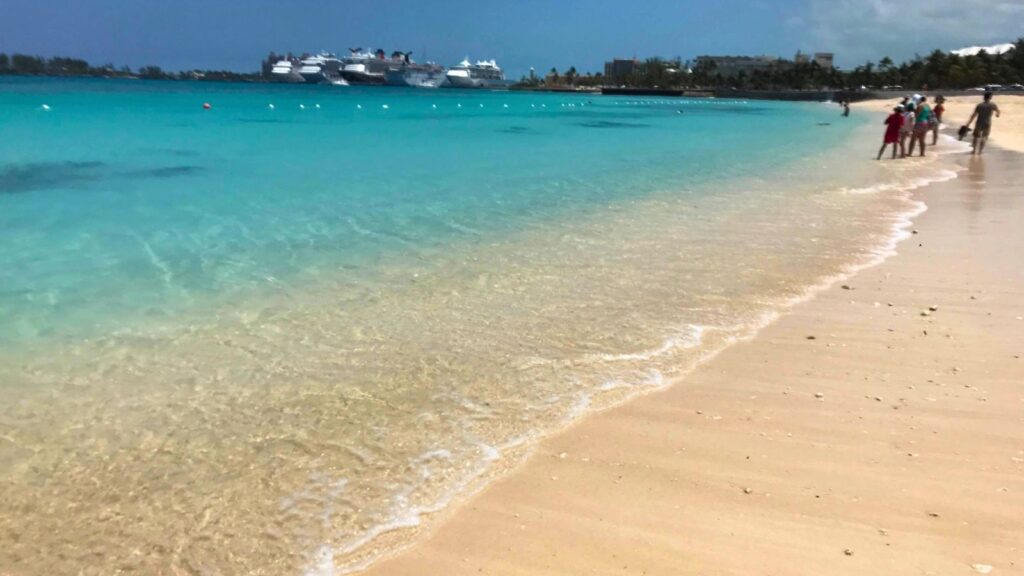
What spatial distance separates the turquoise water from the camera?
7508 millimetres

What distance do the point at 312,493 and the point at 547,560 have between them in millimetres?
1254

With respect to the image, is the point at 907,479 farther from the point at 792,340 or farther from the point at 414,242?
the point at 414,242

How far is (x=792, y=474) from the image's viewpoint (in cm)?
361

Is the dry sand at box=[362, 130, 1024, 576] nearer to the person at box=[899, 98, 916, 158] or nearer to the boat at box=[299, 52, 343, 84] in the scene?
the person at box=[899, 98, 916, 158]

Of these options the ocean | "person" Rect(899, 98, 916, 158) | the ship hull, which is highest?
the ship hull

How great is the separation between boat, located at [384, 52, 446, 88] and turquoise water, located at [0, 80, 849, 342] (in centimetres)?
14865

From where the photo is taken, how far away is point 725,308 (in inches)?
257

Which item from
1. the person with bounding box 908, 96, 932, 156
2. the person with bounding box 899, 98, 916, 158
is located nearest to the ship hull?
A: the person with bounding box 899, 98, 916, 158

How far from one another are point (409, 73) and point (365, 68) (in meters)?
9.93

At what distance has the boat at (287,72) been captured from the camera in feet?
621

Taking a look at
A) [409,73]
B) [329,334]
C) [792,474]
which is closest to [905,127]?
[329,334]

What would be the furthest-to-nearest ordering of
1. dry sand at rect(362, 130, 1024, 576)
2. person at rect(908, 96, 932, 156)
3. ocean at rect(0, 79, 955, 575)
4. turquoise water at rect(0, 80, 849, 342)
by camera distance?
person at rect(908, 96, 932, 156) < turquoise water at rect(0, 80, 849, 342) < ocean at rect(0, 79, 955, 575) < dry sand at rect(362, 130, 1024, 576)

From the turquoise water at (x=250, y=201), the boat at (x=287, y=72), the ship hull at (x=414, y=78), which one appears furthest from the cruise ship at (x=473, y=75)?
the turquoise water at (x=250, y=201)

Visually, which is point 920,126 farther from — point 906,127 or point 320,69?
point 320,69
